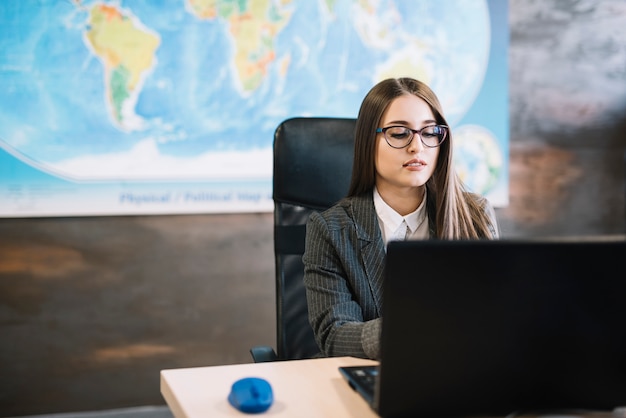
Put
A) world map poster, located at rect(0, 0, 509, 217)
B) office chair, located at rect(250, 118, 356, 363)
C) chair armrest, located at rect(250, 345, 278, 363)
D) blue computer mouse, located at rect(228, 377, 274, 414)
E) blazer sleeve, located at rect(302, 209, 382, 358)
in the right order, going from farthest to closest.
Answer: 1. world map poster, located at rect(0, 0, 509, 217)
2. office chair, located at rect(250, 118, 356, 363)
3. chair armrest, located at rect(250, 345, 278, 363)
4. blazer sleeve, located at rect(302, 209, 382, 358)
5. blue computer mouse, located at rect(228, 377, 274, 414)

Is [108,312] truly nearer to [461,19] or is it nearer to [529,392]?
[461,19]

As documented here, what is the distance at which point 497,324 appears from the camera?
88 centimetres

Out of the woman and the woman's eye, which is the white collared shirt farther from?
the woman's eye

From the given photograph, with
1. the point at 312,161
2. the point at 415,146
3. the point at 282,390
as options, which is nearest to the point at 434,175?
the point at 415,146

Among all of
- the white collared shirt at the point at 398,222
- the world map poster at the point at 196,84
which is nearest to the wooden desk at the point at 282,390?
the white collared shirt at the point at 398,222

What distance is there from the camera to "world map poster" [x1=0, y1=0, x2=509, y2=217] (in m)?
2.51

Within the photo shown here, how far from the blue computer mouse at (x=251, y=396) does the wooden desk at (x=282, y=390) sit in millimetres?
12

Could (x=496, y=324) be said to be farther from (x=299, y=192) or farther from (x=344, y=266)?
(x=299, y=192)

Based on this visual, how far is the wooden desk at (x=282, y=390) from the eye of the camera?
1.04 m

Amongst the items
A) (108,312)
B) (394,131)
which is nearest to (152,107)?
(108,312)

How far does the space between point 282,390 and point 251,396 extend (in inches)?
4.3

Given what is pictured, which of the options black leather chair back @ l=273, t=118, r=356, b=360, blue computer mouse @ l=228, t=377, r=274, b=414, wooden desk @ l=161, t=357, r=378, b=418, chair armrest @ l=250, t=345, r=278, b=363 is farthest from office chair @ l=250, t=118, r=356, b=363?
blue computer mouse @ l=228, t=377, r=274, b=414

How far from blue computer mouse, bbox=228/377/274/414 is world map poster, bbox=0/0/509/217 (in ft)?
5.62

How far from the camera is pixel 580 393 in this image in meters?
0.93
